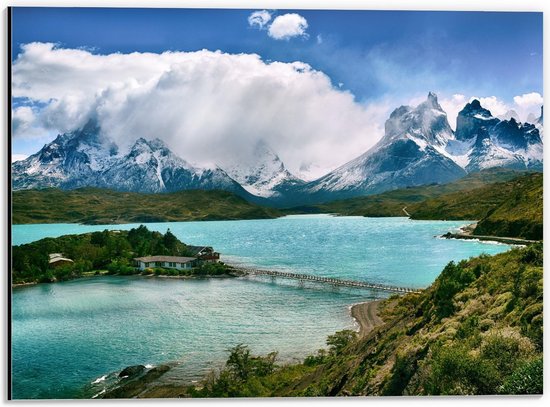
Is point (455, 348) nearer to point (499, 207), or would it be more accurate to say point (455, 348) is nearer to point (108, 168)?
point (499, 207)

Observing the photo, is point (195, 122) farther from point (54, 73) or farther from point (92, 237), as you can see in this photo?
point (92, 237)

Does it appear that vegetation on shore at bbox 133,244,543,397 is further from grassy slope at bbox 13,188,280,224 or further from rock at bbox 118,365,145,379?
grassy slope at bbox 13,188,280,224

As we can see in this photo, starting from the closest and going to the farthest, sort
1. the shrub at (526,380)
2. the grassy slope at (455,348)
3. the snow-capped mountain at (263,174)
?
the grassy slope at (455,348), the shrub at (526,380), the snow-capped mountain at (263,174)

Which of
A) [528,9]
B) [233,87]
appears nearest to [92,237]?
[233,87]

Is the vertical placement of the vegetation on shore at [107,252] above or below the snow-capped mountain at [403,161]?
below

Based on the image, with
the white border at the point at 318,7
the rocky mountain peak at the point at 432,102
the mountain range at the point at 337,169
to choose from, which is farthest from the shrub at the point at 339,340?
the rocky mountain peak at the point at 432,102

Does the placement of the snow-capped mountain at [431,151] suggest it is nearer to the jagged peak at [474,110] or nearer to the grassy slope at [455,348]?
the jagged peak at [474,110]

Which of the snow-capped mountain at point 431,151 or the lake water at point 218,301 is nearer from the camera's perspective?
the lake water at point 218,301

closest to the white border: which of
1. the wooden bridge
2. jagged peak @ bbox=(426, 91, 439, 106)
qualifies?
jagged peak @ bbox=(426, 91, 439, 106)
